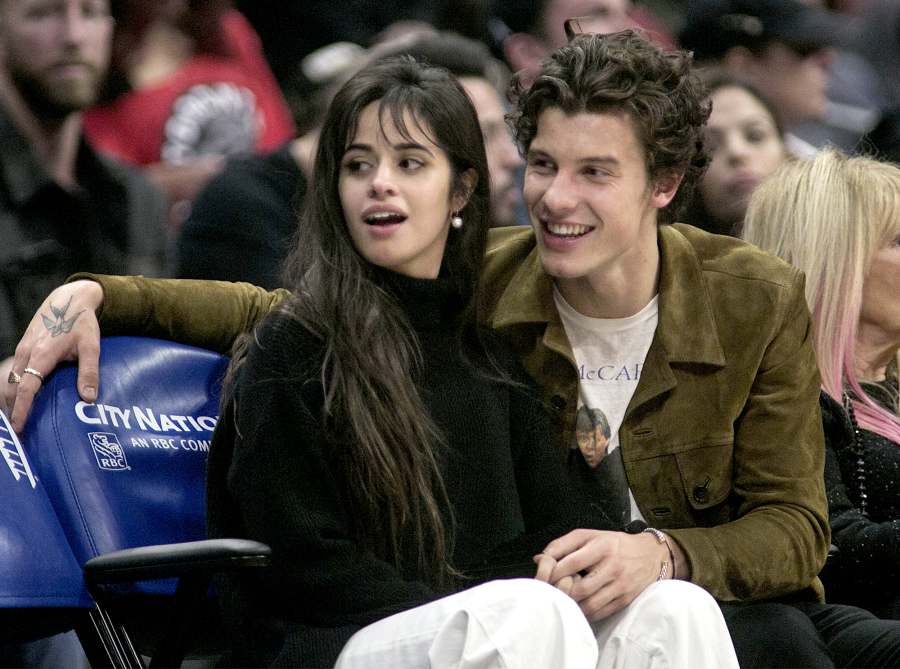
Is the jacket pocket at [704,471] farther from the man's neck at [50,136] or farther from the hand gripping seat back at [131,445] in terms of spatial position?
the man's neck at [50,136]

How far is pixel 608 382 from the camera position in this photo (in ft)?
8.76

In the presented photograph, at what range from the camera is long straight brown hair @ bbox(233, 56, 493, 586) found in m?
2.32

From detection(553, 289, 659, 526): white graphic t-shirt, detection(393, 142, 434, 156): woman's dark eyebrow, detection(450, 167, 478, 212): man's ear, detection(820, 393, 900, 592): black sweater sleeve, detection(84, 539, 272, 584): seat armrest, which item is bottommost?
detection(820, 393, 900, 592): black sweater sleeve

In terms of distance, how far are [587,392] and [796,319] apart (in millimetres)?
427

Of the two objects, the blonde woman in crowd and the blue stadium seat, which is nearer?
the blue stadium seat

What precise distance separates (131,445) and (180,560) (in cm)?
48

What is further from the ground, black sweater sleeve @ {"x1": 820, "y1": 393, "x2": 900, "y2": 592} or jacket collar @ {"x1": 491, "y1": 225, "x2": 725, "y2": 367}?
jacket collar @ {"x1": 491, "y1": 225, "x2": 725, "y2": 367}

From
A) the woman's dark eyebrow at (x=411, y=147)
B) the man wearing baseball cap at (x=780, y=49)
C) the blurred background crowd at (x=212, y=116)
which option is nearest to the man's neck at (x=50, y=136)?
the blurred background crowd at (x=212, y=116)

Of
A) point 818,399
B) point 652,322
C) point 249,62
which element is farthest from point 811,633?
point 249,62

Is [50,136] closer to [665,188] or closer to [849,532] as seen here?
[665,188]

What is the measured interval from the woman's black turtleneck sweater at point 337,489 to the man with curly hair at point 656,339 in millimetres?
128

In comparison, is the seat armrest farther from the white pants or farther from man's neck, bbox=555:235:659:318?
man's neck, bbox=555:235:659:318

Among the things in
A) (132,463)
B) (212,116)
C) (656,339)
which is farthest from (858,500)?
(212,116)

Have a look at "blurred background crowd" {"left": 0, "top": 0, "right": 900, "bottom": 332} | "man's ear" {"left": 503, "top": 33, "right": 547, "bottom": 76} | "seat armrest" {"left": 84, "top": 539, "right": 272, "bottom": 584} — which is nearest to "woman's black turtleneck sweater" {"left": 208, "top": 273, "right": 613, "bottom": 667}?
"seat armrest" {"left": 84, "top": 539, "right": 272, "bottom": 584}
